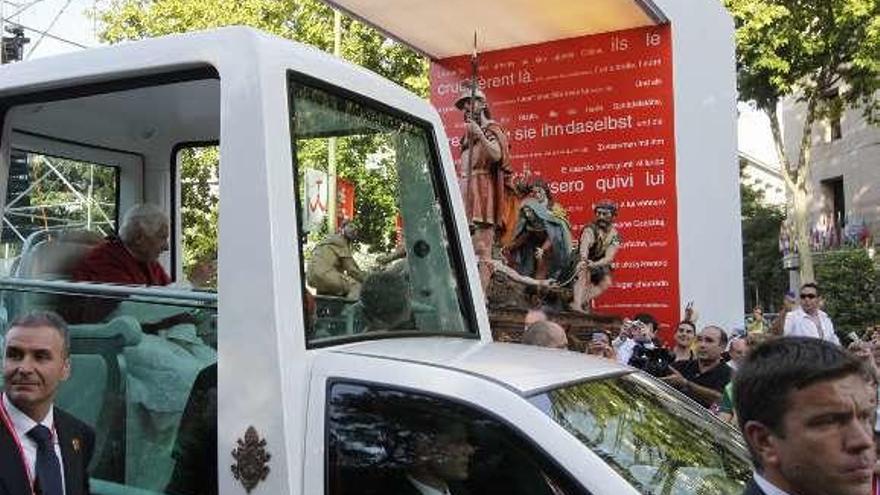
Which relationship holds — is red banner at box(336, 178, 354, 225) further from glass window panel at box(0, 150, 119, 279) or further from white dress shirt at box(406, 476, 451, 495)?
glass window panel at box(0, 150, 119, 279)

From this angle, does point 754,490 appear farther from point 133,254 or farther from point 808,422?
point 133,254

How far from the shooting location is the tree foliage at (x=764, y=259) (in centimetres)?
4638

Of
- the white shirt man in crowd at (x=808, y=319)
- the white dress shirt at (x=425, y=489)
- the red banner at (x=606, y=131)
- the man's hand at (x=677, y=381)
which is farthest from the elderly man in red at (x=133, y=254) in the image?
the red banner at (x=606, y=131)

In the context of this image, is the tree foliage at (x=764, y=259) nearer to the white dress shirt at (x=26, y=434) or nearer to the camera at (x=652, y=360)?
the camera at (x=652, y=360)

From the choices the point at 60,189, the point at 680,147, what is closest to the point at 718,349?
the point at 60,189

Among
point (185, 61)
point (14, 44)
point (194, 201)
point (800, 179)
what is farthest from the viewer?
point (800, 179)

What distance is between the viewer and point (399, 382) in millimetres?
2523

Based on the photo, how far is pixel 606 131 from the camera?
13.1 metres

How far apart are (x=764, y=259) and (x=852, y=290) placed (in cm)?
1789

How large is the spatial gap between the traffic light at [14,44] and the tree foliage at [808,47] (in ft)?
43.5

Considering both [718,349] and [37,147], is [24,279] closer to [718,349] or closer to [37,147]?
[37,147]

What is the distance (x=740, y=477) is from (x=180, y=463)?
5.48 ft

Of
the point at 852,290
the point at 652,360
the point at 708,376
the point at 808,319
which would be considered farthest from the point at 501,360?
the point at 852,290

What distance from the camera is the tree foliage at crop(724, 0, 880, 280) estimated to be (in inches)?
768
